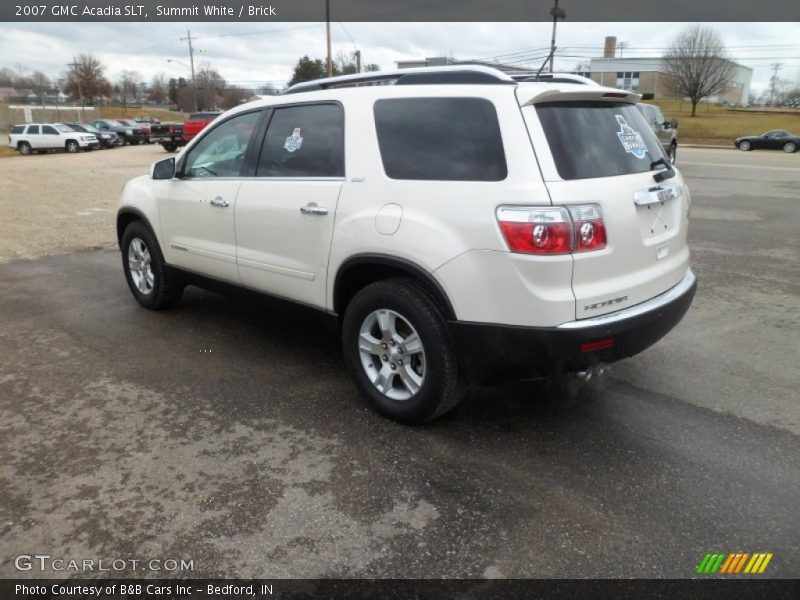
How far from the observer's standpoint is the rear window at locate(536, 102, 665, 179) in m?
3.08

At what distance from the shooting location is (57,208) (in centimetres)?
1250

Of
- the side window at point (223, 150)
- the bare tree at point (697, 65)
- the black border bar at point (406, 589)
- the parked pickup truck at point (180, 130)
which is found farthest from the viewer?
the bare tree at point (697, 65)

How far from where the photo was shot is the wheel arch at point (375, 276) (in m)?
3.21

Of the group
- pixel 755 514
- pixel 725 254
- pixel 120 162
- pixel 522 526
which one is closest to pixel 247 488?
pixel 522 526

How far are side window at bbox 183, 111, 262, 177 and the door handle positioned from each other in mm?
918

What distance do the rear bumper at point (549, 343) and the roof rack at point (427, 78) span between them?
129 cm

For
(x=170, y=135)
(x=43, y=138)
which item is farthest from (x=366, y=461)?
(x=43, y=138)

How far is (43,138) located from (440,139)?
36.4 metres

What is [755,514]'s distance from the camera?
9.15 feet

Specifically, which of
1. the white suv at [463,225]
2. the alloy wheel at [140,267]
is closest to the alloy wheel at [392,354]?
the white suv at [463,225]

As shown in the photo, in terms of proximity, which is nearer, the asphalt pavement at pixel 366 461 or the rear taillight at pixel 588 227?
the asphalt pavement at pixel 366 461

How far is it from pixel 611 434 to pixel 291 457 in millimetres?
1796

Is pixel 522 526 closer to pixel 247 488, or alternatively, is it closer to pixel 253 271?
pixel 247 488

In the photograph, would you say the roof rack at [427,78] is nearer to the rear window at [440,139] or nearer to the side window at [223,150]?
the rear window at [440,139]
